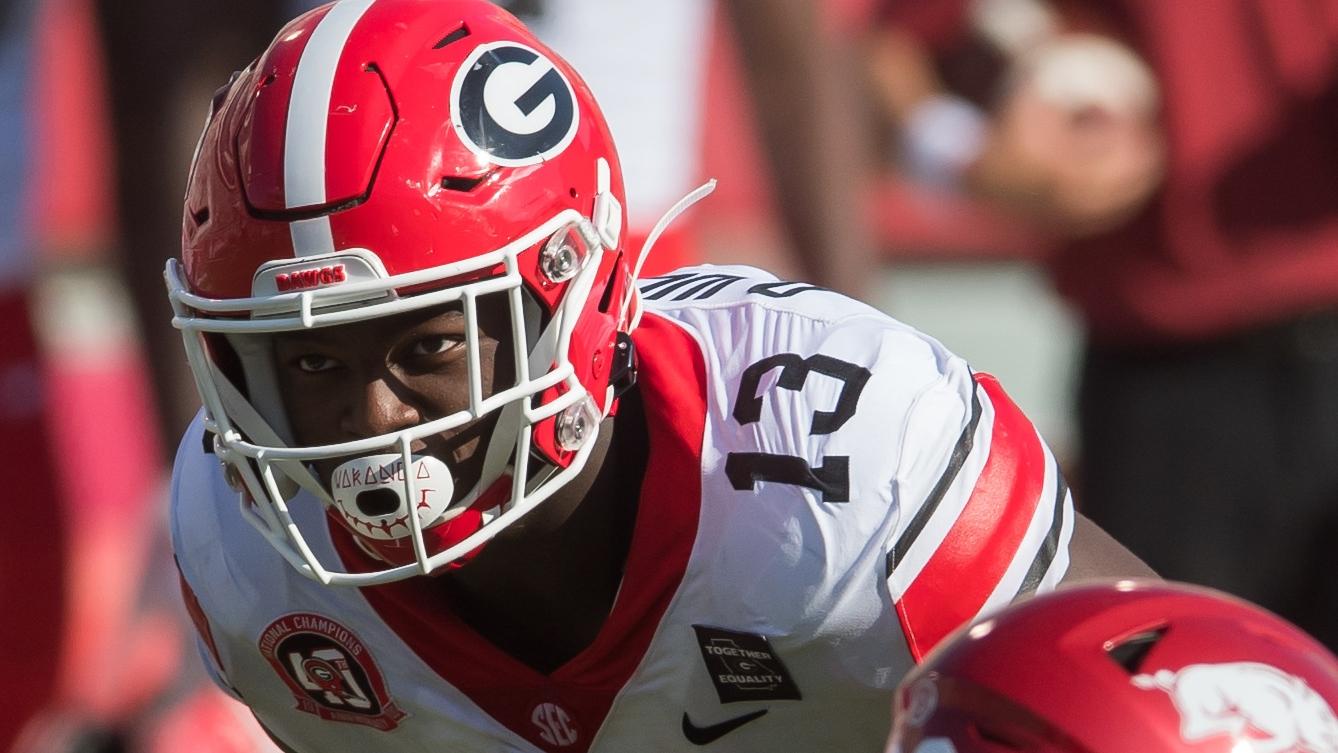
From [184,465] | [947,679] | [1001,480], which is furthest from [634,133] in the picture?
[947,679]

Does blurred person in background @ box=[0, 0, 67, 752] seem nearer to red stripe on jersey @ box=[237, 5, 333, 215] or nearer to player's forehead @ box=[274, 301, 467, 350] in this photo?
red stripe on jersey @ box=[237, 5, 333, 215]

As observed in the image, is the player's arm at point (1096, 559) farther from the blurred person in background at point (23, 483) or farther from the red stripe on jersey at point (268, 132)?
the blurred person in background at point (23, 483)

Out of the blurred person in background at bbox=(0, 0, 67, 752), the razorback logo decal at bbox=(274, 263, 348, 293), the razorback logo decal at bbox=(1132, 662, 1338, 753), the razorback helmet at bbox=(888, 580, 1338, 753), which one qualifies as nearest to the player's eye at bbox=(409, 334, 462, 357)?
the razorback logo decal at bbox=(274, 263, 348, 293)

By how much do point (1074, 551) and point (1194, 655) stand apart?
0.58 meters

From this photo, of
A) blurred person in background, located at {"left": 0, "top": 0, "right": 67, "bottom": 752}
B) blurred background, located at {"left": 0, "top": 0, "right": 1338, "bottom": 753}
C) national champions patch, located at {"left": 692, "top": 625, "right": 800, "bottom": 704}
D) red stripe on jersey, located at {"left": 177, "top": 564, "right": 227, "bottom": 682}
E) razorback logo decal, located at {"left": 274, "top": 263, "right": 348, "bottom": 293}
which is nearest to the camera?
razorback logo decal, located at {"left": 274, "top": 263, "right": 348, "bottom": 293}

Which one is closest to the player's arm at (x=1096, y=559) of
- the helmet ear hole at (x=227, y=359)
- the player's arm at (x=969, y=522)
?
the player's arm at (x=969, y=522)

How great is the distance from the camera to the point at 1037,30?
15.2 feet

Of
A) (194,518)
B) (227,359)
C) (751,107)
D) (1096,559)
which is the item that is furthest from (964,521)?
(751,107)

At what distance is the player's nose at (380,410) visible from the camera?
7.55ft

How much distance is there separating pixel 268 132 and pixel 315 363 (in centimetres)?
26

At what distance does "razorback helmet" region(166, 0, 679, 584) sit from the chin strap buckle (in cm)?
4

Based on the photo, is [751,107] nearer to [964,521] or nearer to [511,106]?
[511,106]

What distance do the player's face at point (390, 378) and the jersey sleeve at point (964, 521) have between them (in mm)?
476

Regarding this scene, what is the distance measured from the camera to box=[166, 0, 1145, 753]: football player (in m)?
2.31
